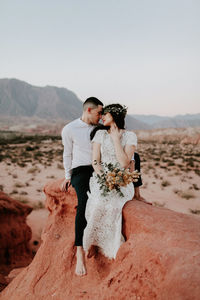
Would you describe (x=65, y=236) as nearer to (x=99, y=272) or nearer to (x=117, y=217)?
(x=99, y=272)

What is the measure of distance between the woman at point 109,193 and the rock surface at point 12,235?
3.64 meters

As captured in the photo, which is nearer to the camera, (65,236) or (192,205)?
(65,236)

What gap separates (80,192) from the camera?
299 cm

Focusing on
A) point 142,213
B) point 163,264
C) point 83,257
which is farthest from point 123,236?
point 163,264

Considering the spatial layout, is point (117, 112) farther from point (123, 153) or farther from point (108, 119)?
point (123, 153)

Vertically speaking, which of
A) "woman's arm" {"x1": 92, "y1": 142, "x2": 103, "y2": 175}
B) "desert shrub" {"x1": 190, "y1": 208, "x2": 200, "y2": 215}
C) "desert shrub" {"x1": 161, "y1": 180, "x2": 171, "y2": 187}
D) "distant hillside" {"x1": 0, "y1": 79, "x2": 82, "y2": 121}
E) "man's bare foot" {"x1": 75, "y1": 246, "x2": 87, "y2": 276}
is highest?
"distant hillside" {"x1": 0, "y1": 79, "x2": 82, "y2": 121}

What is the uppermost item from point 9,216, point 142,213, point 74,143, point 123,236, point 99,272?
point 74,143

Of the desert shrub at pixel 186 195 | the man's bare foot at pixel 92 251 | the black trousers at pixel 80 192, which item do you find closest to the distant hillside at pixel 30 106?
the desert shrub at pixel 186 195

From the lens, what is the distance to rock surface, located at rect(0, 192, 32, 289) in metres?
5.54

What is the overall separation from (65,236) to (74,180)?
99 cm

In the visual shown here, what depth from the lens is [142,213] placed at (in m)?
2.40

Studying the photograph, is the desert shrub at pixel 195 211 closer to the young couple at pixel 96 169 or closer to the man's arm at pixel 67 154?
the young couple at pixel 96 169

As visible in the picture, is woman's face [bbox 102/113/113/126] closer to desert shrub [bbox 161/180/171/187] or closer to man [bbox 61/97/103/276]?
man [bbox 61/97/103/276]

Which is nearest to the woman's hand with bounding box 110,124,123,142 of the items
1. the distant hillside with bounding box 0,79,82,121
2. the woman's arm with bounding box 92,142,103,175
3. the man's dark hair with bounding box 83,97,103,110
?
the woman's arm with bounding box 92,142,103,175
